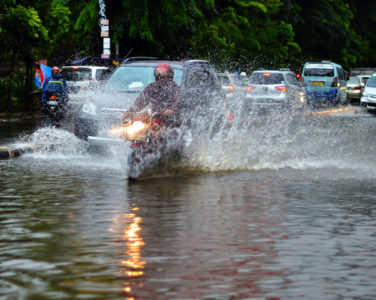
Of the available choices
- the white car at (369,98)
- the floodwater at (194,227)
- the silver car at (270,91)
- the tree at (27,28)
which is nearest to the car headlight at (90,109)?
the floodwater at (194,227)

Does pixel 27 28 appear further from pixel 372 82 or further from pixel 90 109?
pixel 90 109

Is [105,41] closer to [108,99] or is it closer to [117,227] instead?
[108,99]

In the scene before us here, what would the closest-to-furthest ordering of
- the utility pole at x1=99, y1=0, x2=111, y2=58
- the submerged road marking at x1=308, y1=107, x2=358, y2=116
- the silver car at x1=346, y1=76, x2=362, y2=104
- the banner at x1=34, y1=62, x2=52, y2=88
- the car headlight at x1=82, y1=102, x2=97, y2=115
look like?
the car headlight at x1=82, y1=102, x2=97, y2=115 < the utility pole at x1=99, y1=0, x2=111, y2=58 < the banner at x1=34, y1=62, x2=52, y2=88 < the submerged road marking at x1=308, y1=107, x2=358, y2=116 < the silver car at x1=346, y1=76, x2=362, y2=104

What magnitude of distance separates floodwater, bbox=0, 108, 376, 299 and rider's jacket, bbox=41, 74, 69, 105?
674cm

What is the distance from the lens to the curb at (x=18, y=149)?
16.0m

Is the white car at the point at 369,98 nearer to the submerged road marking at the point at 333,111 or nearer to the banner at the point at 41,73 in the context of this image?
the submerged road marking at the point at 333,111

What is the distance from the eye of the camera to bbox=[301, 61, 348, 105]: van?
4406 centimetres

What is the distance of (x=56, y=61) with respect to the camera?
49156 mm

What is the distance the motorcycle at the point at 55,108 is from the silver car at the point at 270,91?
1284 cm

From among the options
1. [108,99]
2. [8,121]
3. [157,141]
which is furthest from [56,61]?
[157,141]

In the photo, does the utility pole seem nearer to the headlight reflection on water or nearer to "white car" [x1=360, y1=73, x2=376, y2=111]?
"white car" [x1=360, y1=73, x2=376, y2=111]

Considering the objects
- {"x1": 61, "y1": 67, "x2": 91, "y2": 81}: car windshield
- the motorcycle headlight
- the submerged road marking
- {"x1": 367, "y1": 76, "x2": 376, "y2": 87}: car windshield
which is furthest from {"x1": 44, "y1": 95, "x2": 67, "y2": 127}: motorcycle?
{"x1": 367, "y1": 76, "x2": 376, "y2": 87}: car windshield

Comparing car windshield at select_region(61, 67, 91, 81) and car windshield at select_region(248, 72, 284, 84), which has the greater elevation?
car windshield at select_region(61, 67, 91, 81)

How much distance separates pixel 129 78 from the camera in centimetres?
1633
